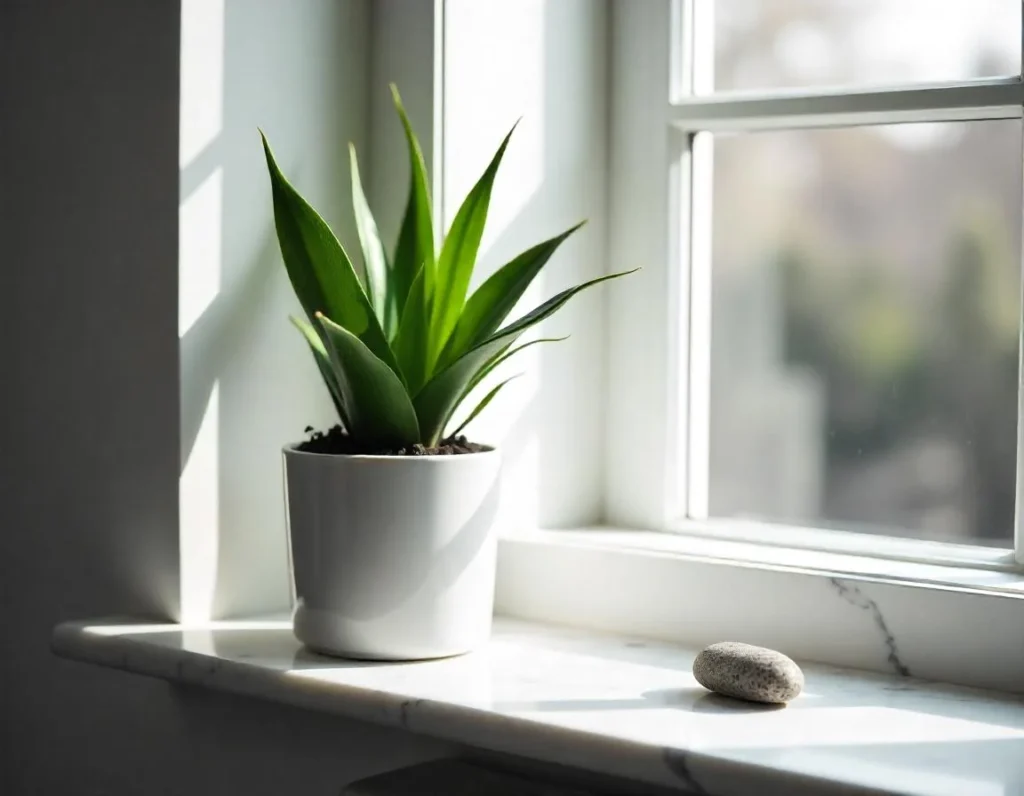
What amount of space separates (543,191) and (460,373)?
32 centimetres

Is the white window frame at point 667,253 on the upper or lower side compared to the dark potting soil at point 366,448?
upper

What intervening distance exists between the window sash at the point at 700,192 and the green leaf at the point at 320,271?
1.17ft

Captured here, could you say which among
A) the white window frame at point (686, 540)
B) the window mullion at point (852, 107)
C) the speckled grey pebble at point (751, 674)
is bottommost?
the speckled grey pebble at point (751, 674)

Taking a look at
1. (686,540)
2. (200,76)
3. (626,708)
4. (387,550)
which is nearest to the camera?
(626,708)

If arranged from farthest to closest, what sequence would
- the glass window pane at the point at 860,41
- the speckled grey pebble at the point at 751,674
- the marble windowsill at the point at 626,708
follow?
the glass window pane at the point at 860,41 → the speckled grey pebble at the point at 751,674 → the marble windowsill at the point at 626,708

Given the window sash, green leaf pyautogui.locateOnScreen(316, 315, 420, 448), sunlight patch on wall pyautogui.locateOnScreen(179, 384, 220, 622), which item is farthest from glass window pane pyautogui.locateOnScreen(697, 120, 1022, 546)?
sunlight patch on wall pyautogui.locateOnScreen(179, 384, 220, 622)

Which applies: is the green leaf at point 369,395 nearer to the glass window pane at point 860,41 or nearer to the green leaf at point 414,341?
the green leaf at point 414,341

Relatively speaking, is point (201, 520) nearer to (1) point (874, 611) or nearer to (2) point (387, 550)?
(2) point (387, 550)

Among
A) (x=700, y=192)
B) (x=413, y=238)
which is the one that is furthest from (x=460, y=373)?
(x=700, y=192)

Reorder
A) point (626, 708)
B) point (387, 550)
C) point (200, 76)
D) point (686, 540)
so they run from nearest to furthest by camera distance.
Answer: point (626, 708)
point (387, 550)
point (200, 76)
point (686, 540)

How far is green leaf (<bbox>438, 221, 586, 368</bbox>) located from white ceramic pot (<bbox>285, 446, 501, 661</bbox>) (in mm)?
104

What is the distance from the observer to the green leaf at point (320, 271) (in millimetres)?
1036

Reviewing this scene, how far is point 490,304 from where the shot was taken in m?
1.08

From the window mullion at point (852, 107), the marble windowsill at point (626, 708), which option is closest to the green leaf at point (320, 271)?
the marble windowsill at point (626, 708)
